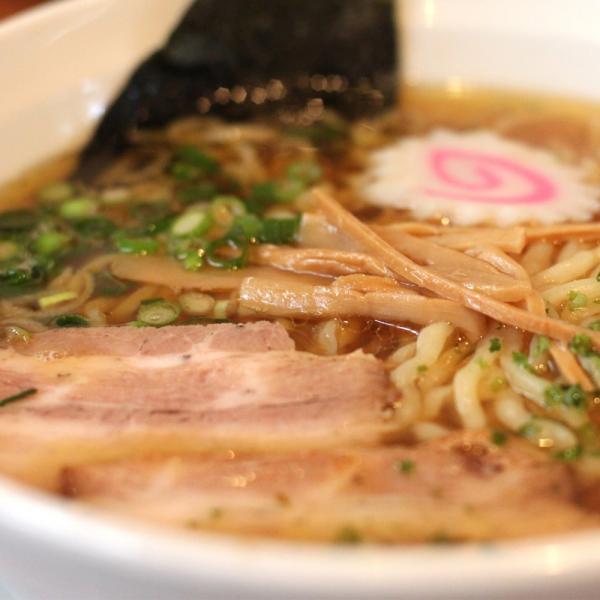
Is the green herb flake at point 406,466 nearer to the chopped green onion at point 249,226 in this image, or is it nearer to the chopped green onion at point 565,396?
the chopped green onion at point 565,396

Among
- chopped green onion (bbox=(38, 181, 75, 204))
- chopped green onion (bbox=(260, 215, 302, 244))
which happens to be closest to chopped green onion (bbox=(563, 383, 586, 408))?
chopped green onion (bbox=(260, 215, 302, 244))

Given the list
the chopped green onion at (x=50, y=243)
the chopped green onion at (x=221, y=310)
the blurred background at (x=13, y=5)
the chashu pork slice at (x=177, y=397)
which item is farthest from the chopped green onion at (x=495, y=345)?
the blurred background at (x=13, y=5)

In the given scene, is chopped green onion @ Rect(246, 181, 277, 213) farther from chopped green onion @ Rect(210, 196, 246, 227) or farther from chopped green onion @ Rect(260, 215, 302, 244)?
chopped green onion @ Rect(260, 215, 302, 244)

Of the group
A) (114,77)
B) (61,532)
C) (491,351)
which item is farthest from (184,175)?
(61,532)

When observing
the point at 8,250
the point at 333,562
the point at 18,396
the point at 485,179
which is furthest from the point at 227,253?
the point at 333,562

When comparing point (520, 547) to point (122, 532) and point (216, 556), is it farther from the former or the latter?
point (122, 532)

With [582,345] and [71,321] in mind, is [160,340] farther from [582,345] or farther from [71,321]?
[582,345]
